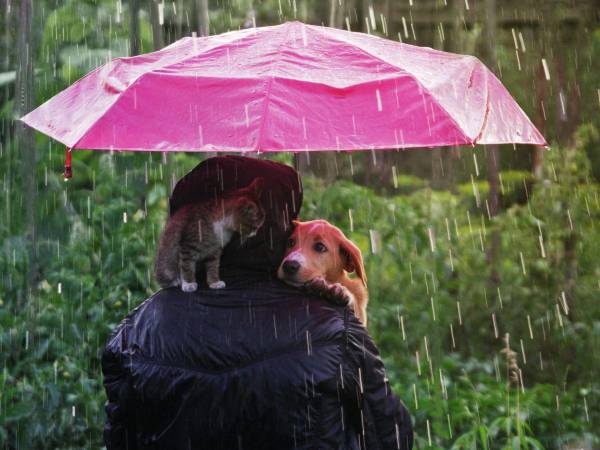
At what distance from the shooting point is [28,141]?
671 cm

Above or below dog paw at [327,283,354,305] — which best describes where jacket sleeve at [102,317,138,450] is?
below

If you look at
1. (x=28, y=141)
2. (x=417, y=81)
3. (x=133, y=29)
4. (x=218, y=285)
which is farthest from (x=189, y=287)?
(x=133, y=29)

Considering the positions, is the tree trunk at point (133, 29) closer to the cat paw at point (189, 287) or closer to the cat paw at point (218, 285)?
the cat paw at point (189, 287)

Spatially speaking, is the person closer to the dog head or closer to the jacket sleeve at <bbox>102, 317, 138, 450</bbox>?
the jacket sleeve at <bbox>102, 317, 138, 450</bbox>

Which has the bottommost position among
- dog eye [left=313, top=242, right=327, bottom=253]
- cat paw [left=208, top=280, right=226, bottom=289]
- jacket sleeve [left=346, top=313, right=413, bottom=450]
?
jacket sleeve [left=346, top=313, right=413, bottom=450]

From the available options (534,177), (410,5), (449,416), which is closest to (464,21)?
(410,5)

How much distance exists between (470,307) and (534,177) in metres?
1.29

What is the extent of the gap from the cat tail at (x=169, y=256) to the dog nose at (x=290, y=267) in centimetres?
45

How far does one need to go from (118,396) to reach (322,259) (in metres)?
1.00

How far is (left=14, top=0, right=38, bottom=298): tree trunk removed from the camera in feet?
21.7

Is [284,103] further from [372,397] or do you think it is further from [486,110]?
[372,397]

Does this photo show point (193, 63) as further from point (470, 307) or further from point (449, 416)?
point (470, 307)

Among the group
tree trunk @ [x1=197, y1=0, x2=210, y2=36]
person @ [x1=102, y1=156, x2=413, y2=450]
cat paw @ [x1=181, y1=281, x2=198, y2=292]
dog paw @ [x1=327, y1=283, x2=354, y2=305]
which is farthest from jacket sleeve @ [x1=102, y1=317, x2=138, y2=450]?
tree trunk @ [x1=197, y1=0, x2=210, y2=36]

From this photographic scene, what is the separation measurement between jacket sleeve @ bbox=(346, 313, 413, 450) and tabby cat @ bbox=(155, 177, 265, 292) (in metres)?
0.50
